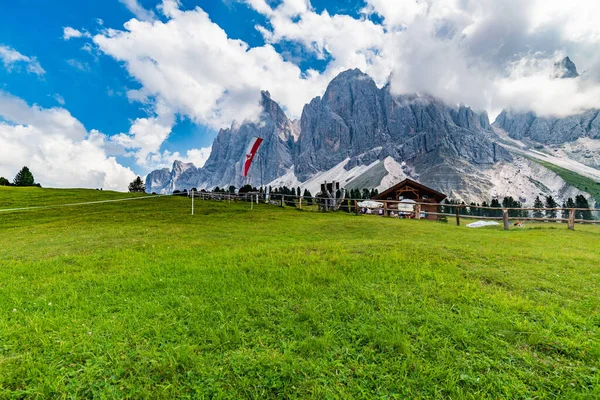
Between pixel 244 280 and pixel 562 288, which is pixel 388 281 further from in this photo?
pixel 562 288

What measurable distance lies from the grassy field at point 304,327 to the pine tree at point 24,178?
296 ft

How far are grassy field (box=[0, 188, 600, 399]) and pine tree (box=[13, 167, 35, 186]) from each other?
90.1m

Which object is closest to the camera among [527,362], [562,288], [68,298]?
[527,362]

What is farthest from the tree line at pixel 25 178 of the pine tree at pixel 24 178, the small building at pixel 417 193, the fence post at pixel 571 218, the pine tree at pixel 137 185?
the fence post at pixel 571 218

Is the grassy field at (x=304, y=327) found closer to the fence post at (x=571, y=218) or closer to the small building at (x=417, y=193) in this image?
the fence post at (x=571, y=218)

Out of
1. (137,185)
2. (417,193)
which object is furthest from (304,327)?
(137,185)

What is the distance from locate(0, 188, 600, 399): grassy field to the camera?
3039mm

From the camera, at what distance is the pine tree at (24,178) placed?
7181 cm

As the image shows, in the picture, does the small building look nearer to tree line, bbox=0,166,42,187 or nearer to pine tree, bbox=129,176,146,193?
pine tree, bbox=129,176,146,193

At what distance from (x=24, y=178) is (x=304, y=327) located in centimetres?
9934

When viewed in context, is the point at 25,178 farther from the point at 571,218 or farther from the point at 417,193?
the point at 571,218

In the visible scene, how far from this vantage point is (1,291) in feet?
18.3

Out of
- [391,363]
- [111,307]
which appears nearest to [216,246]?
[111,307]

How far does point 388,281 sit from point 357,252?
2.17 meters
